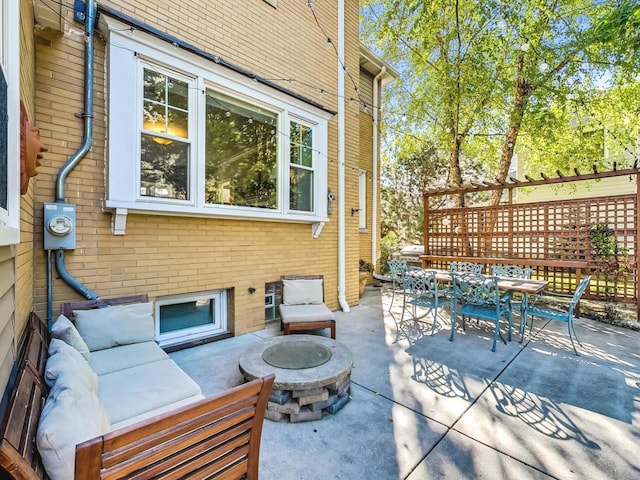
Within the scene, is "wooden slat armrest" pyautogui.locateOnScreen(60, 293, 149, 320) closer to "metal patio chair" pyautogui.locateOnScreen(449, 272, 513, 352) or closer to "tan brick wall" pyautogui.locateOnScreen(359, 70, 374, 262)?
"metal patio chair" pyautogui.locateOnScreen(449, 272, 513, 352)

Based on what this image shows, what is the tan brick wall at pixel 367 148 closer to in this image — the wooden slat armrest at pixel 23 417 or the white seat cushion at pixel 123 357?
the white seat cushion at pixel 123 357

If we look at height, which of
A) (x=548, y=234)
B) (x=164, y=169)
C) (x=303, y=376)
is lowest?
(x=303, y=376)

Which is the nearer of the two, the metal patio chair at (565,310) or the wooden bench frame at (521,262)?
the metal patio chair at (565,310)

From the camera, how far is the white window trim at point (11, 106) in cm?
151

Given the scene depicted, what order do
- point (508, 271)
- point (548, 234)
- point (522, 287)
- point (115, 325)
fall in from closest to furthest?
point (115, 325), point (522, 287), point (508, 271), point (548, 234)

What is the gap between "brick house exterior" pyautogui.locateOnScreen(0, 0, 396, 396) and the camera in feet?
10.3

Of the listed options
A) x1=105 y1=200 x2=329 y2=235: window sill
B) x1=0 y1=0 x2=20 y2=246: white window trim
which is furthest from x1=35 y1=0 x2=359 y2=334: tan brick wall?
x1=0 y1=0 x2=20 y2=246: white window trim

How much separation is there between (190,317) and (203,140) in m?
2.53

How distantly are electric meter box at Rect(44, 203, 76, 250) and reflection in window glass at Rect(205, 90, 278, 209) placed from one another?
1.54 m

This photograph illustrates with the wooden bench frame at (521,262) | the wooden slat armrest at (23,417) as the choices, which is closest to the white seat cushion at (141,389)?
the wooden slat armrest at (23,417)

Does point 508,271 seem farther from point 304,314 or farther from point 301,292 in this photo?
point 304,314

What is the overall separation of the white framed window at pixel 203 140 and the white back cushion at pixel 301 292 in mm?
1097

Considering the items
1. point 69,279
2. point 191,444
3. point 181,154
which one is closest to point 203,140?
point 181,154

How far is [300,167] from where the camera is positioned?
5.52 meters
